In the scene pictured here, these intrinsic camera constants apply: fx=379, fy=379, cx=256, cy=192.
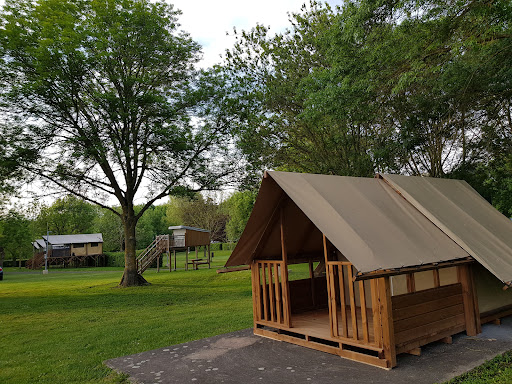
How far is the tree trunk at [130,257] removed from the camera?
18.4 meters

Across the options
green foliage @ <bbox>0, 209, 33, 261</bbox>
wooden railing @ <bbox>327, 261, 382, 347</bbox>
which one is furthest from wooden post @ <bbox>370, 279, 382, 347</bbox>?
green foliage @ <bbox>0, 209, 33, 261</bbox>

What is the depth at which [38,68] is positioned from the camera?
15164 millimetres

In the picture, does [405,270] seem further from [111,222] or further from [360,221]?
[111,222]

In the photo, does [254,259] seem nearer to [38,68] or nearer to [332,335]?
[332,335]

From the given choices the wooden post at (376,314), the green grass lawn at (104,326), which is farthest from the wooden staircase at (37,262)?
the wooden post at (376,314)

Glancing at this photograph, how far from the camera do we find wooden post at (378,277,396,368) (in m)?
5.08

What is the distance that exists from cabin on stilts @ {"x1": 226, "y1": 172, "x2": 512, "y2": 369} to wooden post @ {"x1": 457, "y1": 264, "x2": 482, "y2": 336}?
0.02 meters

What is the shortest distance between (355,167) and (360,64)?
576 cm

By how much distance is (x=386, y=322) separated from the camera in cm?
508

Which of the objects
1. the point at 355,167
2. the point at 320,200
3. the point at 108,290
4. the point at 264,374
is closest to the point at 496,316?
the point at 320,200

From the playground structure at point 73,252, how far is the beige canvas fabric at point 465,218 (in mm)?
40377

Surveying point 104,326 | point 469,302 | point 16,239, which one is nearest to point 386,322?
point 469,302

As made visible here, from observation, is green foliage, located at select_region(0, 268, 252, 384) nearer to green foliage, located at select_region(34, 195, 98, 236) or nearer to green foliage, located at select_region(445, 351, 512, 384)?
green foliage, located at select_region(445, 351, 512, 384)

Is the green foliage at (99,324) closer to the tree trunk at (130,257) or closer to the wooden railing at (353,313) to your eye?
the tree trunk at (130,257)
